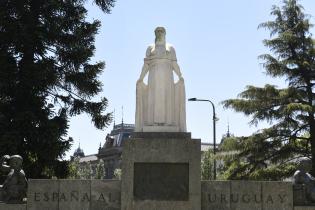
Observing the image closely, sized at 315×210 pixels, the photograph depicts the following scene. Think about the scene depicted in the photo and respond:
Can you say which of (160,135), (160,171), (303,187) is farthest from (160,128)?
(303,187)

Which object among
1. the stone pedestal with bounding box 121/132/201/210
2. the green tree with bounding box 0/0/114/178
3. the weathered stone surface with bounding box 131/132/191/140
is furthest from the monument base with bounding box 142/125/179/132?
the green tree with bounding box 0/0/114/178

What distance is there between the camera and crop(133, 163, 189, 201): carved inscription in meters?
13.8

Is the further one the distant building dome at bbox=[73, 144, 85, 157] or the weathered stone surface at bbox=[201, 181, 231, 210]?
the distant building dome at bbox=[73, 144, 85, 157]

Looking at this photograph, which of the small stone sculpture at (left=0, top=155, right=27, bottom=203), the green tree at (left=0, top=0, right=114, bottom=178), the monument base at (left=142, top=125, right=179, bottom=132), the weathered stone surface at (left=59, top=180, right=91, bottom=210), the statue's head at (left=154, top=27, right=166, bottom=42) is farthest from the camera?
the green tree at (left=0, top=0, right=114, bottom=178)

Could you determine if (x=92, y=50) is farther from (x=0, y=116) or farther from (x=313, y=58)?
(x=313, y=58)

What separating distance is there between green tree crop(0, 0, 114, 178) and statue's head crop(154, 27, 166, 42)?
9.48m

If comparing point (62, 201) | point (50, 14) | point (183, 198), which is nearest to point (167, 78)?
point (183, 198)

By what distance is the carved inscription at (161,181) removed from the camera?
1380 cm

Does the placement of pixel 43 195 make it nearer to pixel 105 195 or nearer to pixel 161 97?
pixel 105 195

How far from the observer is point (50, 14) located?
81.9ft

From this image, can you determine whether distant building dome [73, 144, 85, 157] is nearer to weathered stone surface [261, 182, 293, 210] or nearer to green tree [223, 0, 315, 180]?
green tree [223, 0, 315, 180]

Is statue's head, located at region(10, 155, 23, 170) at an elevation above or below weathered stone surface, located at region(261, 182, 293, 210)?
above

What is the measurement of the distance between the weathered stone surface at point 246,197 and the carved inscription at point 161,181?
1.27 metres

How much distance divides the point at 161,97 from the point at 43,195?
419 cm
